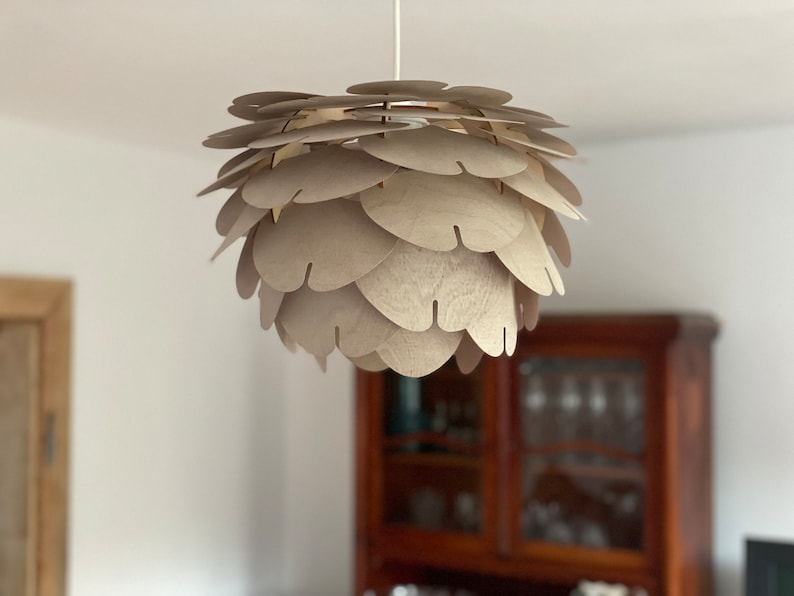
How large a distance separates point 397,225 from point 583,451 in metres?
2.03

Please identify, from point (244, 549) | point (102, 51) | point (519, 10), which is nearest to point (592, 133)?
point (519, 10)

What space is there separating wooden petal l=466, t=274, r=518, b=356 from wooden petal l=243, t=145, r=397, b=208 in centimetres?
17

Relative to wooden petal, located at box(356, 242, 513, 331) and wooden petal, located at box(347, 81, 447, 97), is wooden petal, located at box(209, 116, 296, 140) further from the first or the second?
wooden petal, located at box(356, 242, 513, 331)

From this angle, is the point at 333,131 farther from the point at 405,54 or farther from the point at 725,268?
Result: the point at 725,268

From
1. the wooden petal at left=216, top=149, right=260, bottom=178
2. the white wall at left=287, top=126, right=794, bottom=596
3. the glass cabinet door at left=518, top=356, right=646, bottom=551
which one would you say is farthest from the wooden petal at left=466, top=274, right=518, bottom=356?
the white wall at left=287, top=126, right=794, bottom=596

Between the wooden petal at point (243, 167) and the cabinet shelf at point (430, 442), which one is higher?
the wooden petal at point (243, 167)

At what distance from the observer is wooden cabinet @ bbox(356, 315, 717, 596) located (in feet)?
8.82

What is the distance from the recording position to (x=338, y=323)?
997 mm

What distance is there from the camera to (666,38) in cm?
204

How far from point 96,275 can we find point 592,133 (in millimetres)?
1607

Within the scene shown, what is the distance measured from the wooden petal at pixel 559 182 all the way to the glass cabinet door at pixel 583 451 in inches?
64.3

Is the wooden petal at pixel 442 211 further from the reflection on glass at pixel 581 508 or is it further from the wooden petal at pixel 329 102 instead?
the reflection on glass at pixel 581 508

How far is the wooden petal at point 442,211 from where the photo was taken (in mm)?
943

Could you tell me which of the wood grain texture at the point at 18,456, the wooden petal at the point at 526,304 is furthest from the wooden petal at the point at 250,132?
the wood grain texture at the point at 18,456
